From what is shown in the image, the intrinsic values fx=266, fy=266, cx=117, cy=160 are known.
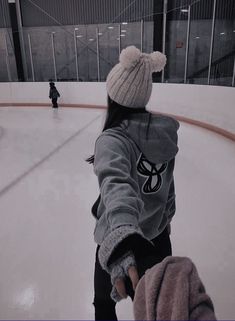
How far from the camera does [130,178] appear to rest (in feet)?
2.04

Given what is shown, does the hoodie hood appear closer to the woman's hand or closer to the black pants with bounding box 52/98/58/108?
the woman's hand

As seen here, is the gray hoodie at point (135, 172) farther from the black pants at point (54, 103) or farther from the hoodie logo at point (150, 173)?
the black pants at point (54, 103)

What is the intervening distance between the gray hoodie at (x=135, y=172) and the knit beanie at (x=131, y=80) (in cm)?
5

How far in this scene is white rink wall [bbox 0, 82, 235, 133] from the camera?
4699 millimetres

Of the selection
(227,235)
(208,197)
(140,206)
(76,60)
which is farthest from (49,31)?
(140,206)

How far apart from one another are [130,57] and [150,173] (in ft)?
1.09

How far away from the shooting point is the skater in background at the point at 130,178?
50 cm

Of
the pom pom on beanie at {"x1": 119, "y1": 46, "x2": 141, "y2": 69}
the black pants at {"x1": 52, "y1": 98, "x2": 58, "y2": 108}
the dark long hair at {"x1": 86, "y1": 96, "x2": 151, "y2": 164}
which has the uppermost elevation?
the pom pom on beanie at {"x1": 119, "y1": 46, "x2": 141, "y2": 69}

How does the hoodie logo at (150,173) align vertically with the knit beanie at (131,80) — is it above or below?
below

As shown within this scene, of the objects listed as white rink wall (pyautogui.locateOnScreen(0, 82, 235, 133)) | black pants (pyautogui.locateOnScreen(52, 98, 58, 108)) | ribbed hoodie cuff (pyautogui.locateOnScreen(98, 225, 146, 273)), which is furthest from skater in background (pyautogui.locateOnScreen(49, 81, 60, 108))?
ribbed hoodie cuff (pyautogui.locateOnScreen(98, 225, 146, 273))

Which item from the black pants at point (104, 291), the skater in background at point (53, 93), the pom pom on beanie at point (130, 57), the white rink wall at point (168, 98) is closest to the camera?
the pom pom on beanie at point (130, 57)

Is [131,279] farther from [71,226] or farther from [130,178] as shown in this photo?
[71,226]

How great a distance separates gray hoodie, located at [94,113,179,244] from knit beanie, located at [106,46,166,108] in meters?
0.05

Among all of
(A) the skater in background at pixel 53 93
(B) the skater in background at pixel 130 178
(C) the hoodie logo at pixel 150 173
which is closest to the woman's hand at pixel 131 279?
(B) the skater in background at pixel 130 178
